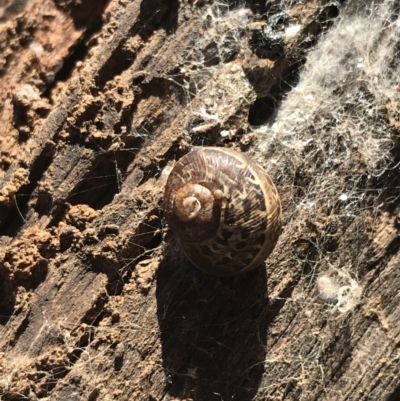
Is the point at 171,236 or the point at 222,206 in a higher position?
the point at 222,206

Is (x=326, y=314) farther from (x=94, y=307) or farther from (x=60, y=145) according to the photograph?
(x=60, y=145)

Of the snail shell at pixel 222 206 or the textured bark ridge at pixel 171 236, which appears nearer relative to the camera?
the snail shell at pixel 222 206

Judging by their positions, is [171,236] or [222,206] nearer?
[222,206]

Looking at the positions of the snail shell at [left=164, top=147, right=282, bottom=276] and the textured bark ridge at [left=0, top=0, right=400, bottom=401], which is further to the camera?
the textured bark ridge at [left=0, top=0, right=400, bottom=401]

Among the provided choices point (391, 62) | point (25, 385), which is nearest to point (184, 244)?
point (25, 385)
